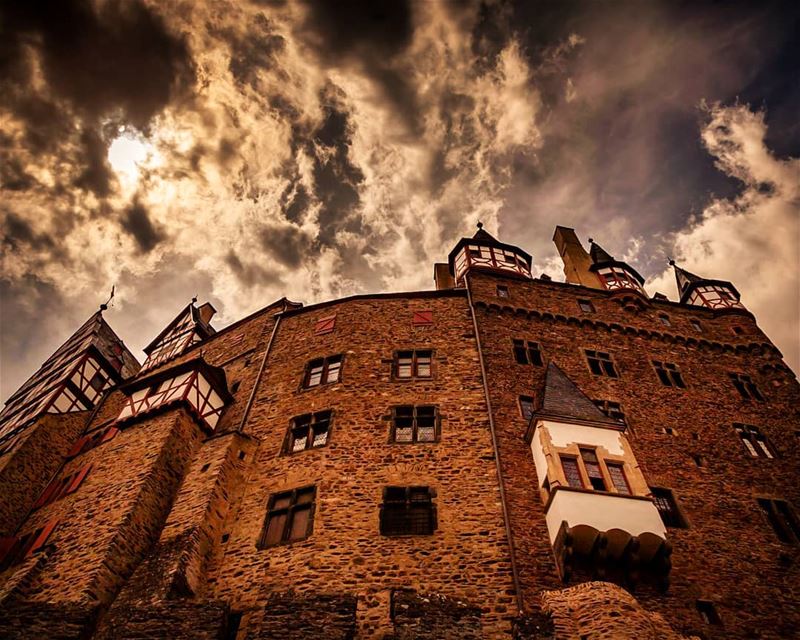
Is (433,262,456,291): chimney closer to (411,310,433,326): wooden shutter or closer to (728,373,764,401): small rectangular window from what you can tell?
(411,310,433,326): wooden shutter

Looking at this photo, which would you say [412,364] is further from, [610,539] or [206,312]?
[206,312]

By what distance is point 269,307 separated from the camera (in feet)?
91.0

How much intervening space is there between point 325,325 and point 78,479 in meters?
10.7

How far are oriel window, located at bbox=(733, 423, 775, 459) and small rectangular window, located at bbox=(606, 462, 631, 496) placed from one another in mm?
7120

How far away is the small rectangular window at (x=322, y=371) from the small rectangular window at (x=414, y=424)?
314 cm

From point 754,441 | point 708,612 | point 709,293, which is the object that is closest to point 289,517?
point 708,612

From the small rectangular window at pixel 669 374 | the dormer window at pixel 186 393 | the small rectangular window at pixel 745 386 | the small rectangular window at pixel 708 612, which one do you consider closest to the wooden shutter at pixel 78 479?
the dormer window at pixel 186 393

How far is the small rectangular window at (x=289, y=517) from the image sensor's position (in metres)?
15.0

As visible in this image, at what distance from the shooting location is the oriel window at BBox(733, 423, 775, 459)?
19875 millimetres

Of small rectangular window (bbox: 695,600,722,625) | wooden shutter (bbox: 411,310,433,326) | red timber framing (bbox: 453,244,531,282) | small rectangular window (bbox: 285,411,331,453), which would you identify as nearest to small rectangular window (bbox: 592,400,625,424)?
small rectangular window (bbox: 695,600,722,625)

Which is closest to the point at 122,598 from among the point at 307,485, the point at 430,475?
the point at 307,485

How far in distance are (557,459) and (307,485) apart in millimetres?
7076

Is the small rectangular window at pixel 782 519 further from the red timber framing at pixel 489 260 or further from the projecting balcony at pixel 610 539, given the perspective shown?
the red timber framing at pixel 489 260

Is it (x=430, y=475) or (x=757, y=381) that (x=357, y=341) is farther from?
(x=757, y=381)
